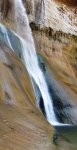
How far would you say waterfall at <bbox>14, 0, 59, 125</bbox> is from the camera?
17562mm

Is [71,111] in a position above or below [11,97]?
below

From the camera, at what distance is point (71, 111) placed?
17.8 meters

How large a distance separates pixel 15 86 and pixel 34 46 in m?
8.72

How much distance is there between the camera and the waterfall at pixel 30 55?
1756 centimetres

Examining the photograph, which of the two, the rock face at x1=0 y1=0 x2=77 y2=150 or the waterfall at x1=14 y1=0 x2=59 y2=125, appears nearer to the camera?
the rock face at x1=0 y1=0 x2=77 y2=150

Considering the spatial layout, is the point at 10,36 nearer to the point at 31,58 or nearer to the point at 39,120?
the point at 31,58

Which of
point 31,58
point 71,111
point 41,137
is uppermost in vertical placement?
point 41,137

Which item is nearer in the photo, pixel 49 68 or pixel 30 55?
pixel 49 68

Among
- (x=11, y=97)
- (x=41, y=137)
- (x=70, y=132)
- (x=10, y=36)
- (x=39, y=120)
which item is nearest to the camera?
(x=41, y=137)

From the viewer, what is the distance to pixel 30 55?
20.9m

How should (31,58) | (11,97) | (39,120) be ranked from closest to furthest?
(39,120) < (11,97) < (31,58)

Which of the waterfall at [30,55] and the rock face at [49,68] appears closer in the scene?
the rock face at [49,68]

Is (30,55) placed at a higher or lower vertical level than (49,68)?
higher

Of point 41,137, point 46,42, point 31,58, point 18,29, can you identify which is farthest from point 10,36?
point 41,137
